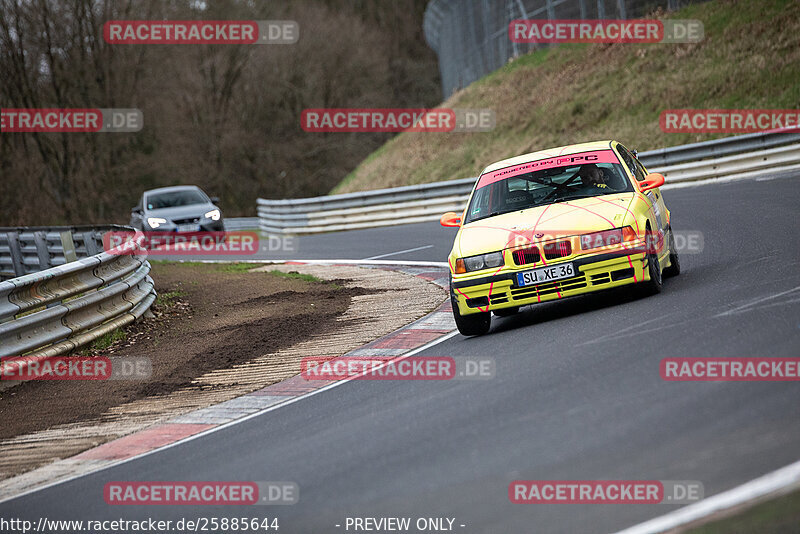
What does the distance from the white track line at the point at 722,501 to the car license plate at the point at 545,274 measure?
439 centimetres

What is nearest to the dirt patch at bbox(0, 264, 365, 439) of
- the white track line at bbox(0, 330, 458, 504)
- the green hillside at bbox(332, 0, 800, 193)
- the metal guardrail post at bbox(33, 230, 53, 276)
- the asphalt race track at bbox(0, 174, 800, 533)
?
the white track line at bbox(0, 330, 458, 504)

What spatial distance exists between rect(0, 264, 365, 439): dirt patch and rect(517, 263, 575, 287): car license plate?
2803 mm

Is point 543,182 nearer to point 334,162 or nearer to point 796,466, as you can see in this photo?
point 796,466

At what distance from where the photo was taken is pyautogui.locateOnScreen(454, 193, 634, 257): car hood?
8664 millimetres

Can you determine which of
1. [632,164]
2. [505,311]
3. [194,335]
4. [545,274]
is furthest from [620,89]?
[545,274]

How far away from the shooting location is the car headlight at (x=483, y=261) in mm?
8711

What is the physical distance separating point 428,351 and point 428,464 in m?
3.39

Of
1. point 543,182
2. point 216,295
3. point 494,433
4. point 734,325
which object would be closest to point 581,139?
point 216,295

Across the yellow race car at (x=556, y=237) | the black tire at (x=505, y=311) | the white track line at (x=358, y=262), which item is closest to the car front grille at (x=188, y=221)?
the white track line at (x=358, y=262)

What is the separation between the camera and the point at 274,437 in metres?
6.53

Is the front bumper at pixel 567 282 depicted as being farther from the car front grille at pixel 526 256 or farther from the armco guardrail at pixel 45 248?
the armco guardrail at pixel 45 248

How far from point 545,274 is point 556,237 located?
13.9 inches

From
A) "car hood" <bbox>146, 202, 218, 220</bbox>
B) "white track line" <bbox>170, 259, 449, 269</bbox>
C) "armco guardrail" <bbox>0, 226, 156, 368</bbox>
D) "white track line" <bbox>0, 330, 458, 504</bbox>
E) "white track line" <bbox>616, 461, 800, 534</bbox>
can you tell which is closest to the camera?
"white track line" <bbox>616, 461, 800, 534</bbox>

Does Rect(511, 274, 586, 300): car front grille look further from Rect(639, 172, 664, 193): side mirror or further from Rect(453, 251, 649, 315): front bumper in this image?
Rect(639, 172, 664, 193): side mirror
